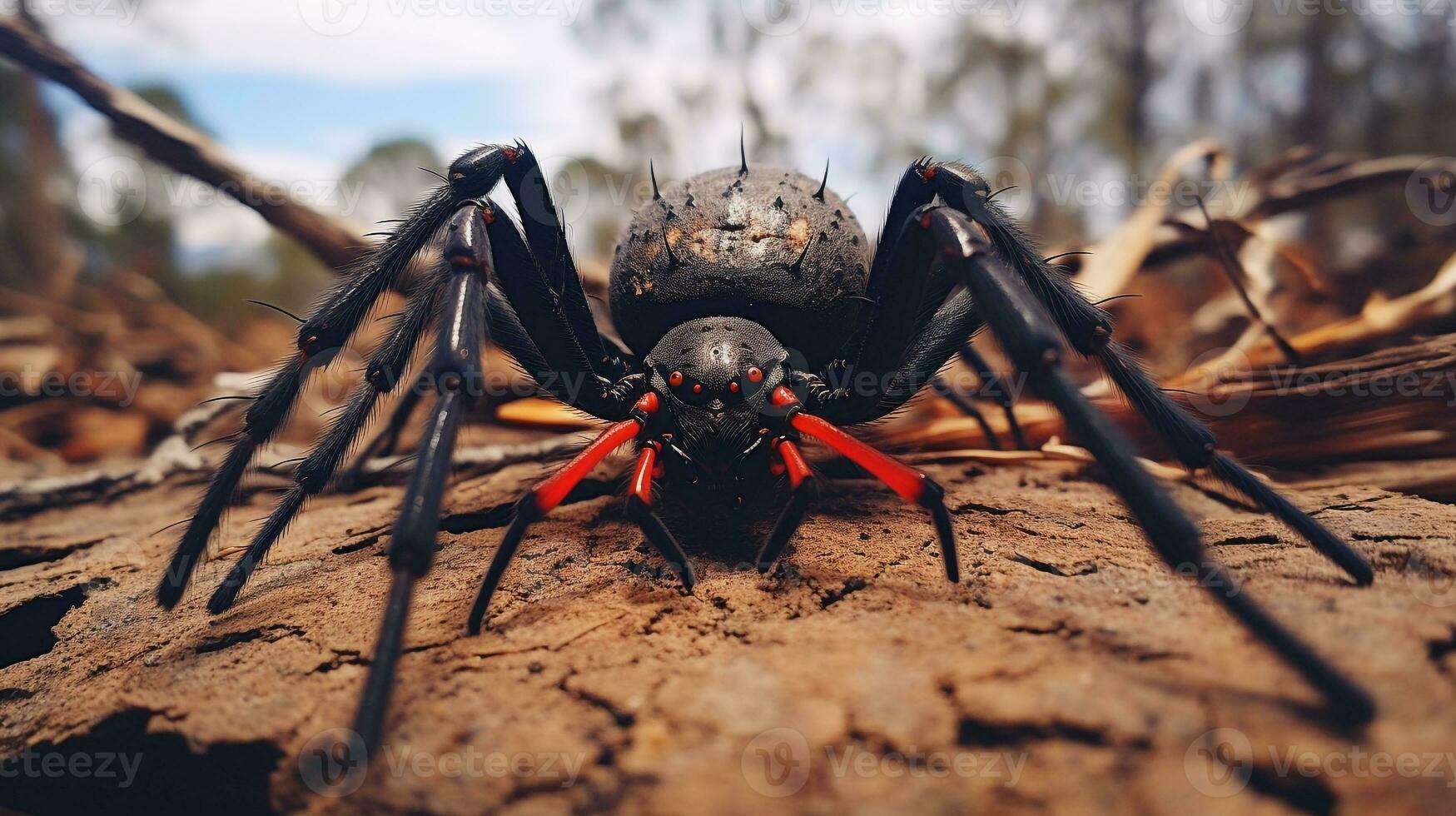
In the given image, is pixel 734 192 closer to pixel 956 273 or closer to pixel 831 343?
pixel 831 343

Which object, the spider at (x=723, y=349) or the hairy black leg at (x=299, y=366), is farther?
the hairy black leg at (x=299, y=366)

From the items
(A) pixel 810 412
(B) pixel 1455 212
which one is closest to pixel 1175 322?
(B) pixel 1455 212

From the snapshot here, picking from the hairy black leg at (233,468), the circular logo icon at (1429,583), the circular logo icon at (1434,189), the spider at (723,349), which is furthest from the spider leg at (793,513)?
the circular logo icon at (1434,189)

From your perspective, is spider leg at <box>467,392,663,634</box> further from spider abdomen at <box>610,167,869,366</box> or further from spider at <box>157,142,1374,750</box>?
spider abdomen at <box>610,167,869,366</box>

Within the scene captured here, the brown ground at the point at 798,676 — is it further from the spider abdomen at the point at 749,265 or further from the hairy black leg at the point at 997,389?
the hairy black leg at the point at 997,389

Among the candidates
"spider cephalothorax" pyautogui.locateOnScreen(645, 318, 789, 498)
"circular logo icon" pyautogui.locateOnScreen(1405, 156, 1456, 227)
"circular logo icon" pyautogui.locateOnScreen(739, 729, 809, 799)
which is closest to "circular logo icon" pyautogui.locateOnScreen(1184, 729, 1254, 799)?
"circular logo icon" pyautogui.locateOnScreen(739, 729, 809, 799)
